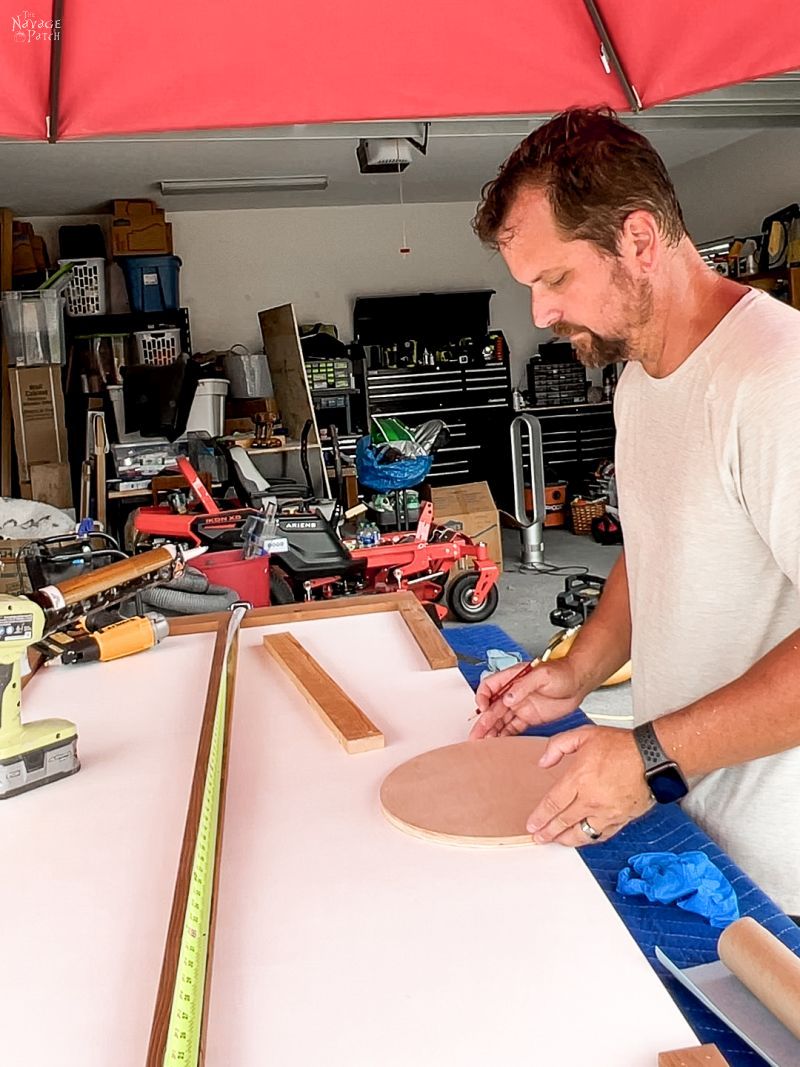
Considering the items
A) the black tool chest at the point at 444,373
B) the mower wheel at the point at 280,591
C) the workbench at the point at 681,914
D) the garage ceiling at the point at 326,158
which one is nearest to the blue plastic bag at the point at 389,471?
the mower wheel at the point at 280,591

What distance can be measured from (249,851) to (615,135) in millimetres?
980

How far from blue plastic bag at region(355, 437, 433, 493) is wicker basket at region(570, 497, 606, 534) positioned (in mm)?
2631

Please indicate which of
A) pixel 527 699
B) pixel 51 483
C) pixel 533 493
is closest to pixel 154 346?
pixel 51 483

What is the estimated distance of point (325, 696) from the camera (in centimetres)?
159

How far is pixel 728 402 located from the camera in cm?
118

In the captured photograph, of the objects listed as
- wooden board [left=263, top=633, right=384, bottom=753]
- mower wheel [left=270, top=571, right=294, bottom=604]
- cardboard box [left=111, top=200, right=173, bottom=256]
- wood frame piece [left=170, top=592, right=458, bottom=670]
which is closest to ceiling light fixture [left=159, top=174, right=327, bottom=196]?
cardboard box [left=111, top=200, right=173, bottom=256]

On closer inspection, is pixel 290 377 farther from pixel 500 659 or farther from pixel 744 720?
pixel 744 720

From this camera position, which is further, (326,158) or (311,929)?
(326,158)

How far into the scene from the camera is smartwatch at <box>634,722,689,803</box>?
1102 millimetres

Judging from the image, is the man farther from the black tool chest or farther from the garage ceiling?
the black tool chest

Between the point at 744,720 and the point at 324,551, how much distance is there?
11.1ft

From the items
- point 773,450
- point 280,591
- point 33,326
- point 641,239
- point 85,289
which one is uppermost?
point 85,289

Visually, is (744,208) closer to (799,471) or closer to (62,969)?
(799,471)

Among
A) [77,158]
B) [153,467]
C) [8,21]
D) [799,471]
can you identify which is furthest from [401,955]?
[77,158]
